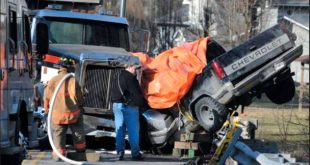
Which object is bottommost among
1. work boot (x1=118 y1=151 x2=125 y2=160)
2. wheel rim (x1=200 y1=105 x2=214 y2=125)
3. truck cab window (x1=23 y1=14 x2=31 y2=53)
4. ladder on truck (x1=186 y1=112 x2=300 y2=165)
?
work boot (x1=118 y1=151 x2=125 y2=160)

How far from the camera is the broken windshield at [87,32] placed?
18188 mm

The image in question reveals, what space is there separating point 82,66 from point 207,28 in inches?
405

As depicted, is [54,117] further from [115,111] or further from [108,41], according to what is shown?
[108,41]

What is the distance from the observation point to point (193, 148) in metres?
16.1

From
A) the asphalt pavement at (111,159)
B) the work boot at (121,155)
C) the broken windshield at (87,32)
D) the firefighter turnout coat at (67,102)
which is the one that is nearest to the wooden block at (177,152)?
the asphalt pavement at (111,159)

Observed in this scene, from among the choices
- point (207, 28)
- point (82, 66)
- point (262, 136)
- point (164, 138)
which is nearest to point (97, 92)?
point (82, 66)

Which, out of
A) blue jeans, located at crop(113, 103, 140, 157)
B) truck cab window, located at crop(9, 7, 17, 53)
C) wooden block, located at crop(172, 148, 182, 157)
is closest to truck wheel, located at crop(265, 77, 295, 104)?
wooden block, located at crop(172, 148, 182, 157)

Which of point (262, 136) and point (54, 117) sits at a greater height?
point (54, 117)

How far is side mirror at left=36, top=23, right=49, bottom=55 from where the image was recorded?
45.1 feet

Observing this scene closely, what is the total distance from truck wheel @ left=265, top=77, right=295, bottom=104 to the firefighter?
160 inches

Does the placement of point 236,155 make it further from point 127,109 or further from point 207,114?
point 127,109

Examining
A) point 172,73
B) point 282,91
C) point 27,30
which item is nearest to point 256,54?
point 282,91

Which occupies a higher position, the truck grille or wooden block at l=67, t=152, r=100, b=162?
the truck grille

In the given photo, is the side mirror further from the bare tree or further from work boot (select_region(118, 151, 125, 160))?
the bare tree
